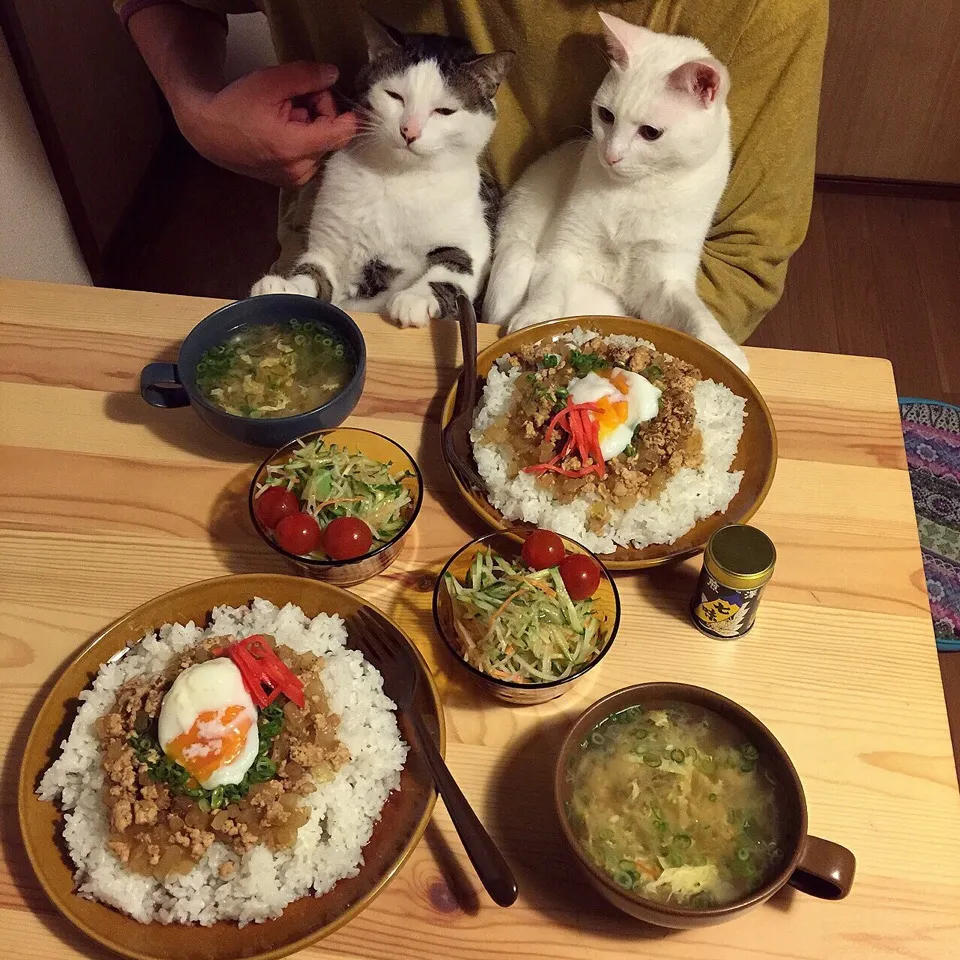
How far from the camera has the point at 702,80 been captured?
4.69 feet

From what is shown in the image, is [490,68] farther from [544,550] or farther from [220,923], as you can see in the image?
[220,923]

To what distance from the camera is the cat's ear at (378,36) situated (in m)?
1.49

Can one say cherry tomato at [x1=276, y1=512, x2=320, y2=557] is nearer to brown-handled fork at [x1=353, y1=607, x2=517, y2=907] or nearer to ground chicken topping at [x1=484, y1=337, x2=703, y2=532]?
brown-handled fork at [x1=353, y1=607, x2=517, y2=907]

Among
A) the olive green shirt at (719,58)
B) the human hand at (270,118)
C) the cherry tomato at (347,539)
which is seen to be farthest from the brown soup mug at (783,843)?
the human hand at (270,118)

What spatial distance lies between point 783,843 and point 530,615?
35 cm

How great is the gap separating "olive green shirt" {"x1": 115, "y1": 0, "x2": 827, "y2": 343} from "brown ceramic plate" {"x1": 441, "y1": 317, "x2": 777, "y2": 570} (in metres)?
0.47

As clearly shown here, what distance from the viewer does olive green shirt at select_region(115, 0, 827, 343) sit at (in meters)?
1.53

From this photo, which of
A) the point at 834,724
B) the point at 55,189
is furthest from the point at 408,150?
the point at 55,189

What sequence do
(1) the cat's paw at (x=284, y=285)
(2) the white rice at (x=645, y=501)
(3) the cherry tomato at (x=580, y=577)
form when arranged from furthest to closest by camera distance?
(1) the cat's paw at (x=284, y=285), (2) the white rice at (x=645, y=501), (3) the cherry tomato at (x=580, y=577)

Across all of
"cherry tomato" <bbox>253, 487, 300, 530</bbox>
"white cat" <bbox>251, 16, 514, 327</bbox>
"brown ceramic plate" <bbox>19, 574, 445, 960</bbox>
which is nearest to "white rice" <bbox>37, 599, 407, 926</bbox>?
"brown ceramic plate" <bbox>19, 574, 445, 960</bbox>

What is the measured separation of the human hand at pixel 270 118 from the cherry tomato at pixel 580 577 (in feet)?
3.51

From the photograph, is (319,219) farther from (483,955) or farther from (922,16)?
(922,16)

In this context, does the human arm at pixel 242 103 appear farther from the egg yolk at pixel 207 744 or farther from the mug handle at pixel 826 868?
the mug handle at pixel 826 868

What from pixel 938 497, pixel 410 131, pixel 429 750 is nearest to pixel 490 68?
pixel 410 131
